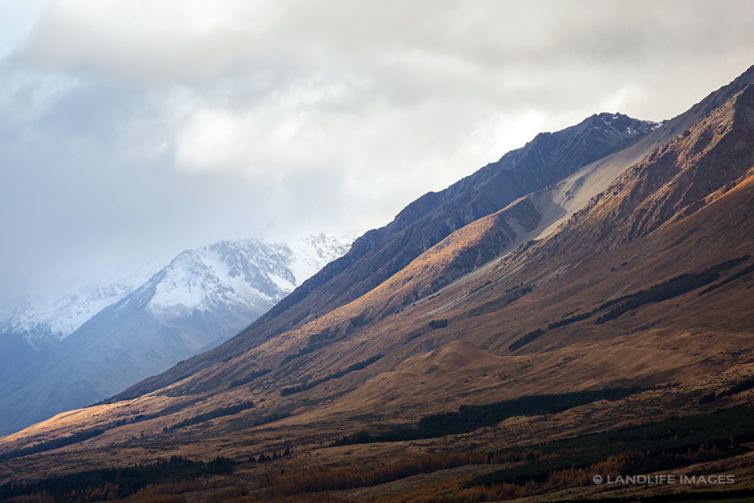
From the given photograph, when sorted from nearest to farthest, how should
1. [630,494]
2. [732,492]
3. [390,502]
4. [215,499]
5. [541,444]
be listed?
[732,492] < [630,494] < [390,502] < [215,499] < [541,444]

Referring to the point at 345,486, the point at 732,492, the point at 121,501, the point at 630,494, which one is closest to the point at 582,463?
the point at 630,494

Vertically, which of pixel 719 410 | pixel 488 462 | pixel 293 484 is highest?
pixel 293 484

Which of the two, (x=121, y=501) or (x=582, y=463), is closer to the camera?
(x=582, y=463)

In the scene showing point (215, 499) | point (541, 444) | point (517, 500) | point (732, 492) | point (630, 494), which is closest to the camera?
point (732, 492)

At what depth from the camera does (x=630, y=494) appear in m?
131

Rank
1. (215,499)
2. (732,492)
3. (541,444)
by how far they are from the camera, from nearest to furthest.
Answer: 1. (732,492)
2. (215,499)
3. (541,444)

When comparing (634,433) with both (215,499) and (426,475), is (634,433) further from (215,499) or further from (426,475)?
(215,499)

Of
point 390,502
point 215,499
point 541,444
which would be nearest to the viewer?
point 390,502

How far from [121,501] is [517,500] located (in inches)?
3627

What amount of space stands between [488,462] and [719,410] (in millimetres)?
52803

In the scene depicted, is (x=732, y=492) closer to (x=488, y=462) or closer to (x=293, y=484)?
(x=488, y=462)

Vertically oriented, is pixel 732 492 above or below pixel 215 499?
below

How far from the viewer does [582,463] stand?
521ft

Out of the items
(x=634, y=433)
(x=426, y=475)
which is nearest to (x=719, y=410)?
(x=634, y=433)
